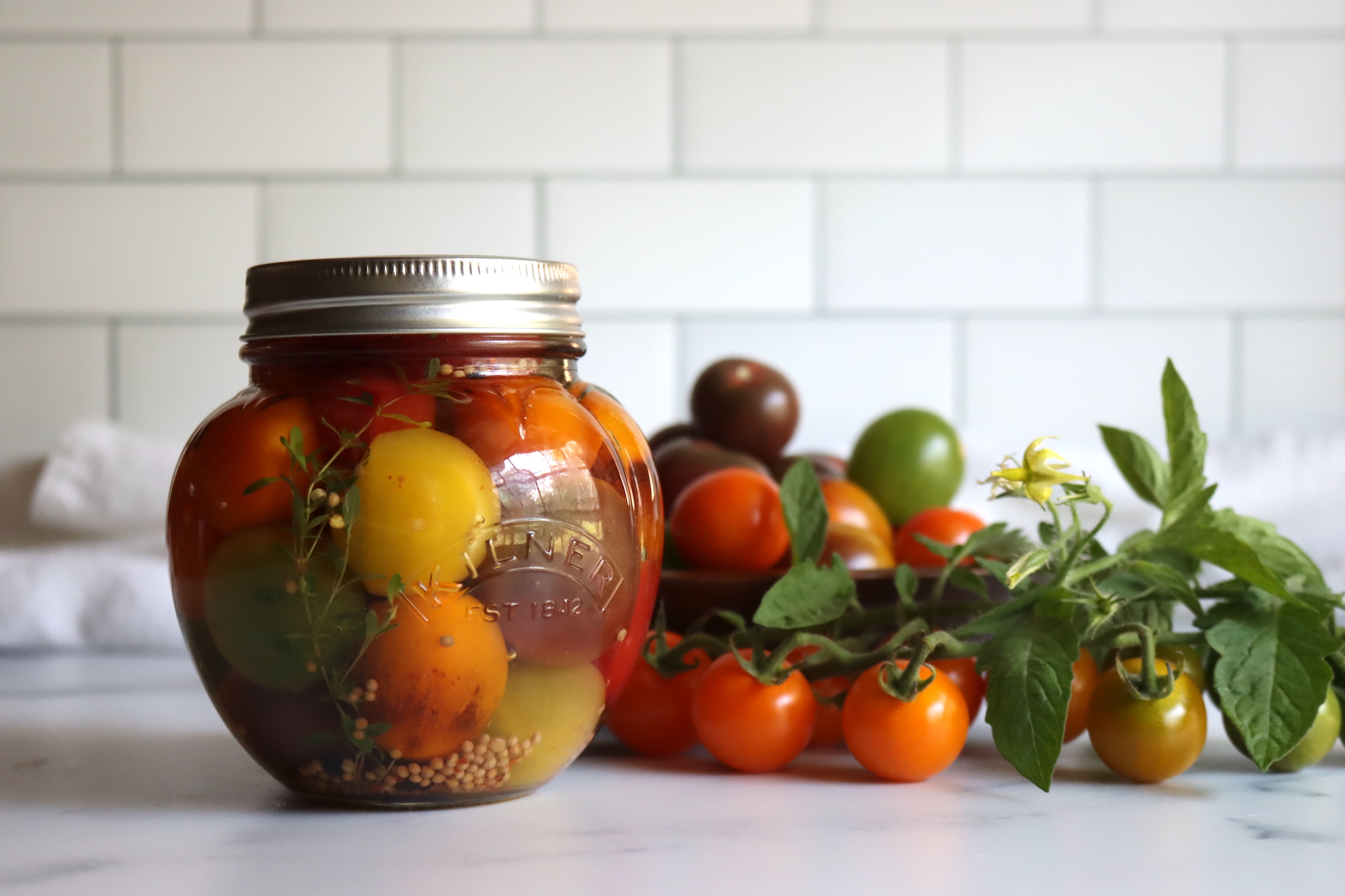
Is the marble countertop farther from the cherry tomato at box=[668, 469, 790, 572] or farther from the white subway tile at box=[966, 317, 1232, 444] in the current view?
the white subway tile at box=[966, 317, 1232, 444]

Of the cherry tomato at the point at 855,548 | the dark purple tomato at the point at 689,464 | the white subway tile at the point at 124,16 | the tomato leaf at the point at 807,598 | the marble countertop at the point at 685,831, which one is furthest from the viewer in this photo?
the white subway tile at the point at 124,16

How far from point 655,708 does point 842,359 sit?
0.77 m

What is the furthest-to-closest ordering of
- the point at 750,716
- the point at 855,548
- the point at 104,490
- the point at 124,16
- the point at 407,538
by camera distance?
the point at 124,16 → the point at 104,490 → the point at 855,548 → the point at 750,716 → the point at 407,538

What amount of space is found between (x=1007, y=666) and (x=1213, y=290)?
37.8 inches

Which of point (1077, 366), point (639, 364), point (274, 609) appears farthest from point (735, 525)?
point (1077, 366)

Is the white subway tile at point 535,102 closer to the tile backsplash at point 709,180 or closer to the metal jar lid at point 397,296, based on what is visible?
the tile backsplash at point 709,180

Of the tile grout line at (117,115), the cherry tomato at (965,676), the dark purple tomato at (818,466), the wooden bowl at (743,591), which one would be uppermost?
the tile grout line at (117,115)

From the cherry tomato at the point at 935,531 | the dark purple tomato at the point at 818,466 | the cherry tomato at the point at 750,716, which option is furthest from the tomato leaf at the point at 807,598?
the dark purple tomato at the point at 818,466

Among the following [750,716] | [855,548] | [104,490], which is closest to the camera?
[750,716]

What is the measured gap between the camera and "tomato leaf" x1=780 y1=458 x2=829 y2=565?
1.83 feet

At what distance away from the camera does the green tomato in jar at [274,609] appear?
396 millimetres

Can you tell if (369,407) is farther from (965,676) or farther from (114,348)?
(114,348)

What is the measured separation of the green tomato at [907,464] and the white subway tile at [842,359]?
0.40 m

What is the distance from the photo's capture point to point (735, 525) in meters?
0.59
